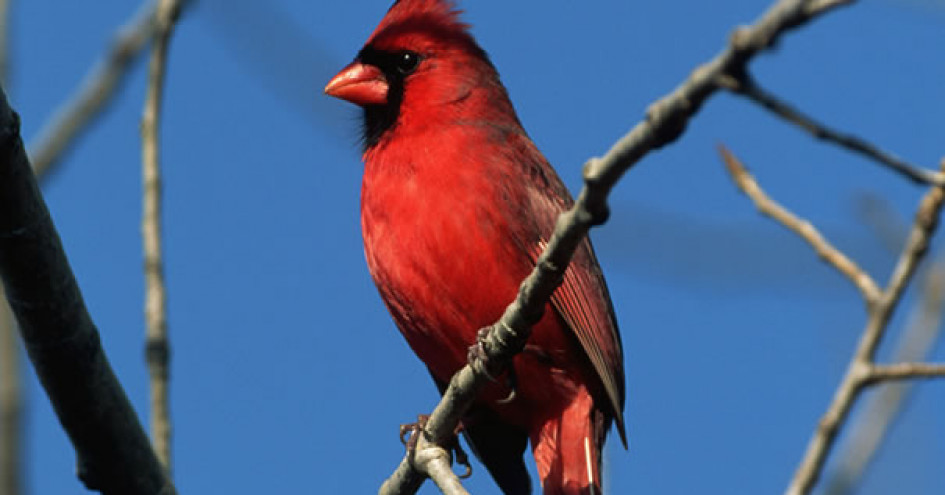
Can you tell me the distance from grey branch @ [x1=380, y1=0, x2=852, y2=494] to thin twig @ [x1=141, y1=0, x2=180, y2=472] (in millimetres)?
621

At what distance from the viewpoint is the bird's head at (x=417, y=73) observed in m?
4.55

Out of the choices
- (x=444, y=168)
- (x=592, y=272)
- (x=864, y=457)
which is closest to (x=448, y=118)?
(x=444, y=168)

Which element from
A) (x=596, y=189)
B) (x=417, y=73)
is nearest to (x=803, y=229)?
(x=596, y=189)

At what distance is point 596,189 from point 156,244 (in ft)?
5.49

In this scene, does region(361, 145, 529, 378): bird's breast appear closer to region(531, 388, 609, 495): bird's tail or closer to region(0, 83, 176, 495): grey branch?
region(531, 388, 609, 495): bird's tail

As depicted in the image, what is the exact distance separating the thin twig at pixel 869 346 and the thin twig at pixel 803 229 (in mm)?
49

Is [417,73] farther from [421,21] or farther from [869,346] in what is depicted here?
[869,346]

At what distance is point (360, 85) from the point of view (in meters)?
4.66

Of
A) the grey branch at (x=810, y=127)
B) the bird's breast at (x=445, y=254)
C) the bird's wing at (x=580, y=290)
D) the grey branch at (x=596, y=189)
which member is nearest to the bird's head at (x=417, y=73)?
the bird's wing at (x=580, y=290)

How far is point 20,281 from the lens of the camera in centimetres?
276

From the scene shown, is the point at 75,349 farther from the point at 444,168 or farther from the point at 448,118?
the point at 448,118

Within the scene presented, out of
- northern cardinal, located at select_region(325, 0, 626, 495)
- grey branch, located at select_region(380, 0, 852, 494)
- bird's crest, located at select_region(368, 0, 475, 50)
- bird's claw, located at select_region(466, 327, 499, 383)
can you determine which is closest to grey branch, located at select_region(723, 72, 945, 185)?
grey branch, located at select_region(380, 0, 852, 494)

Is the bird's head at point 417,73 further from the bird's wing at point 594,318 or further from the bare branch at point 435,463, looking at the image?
the bare branch at point 435,463

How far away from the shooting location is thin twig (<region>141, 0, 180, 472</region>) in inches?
137
